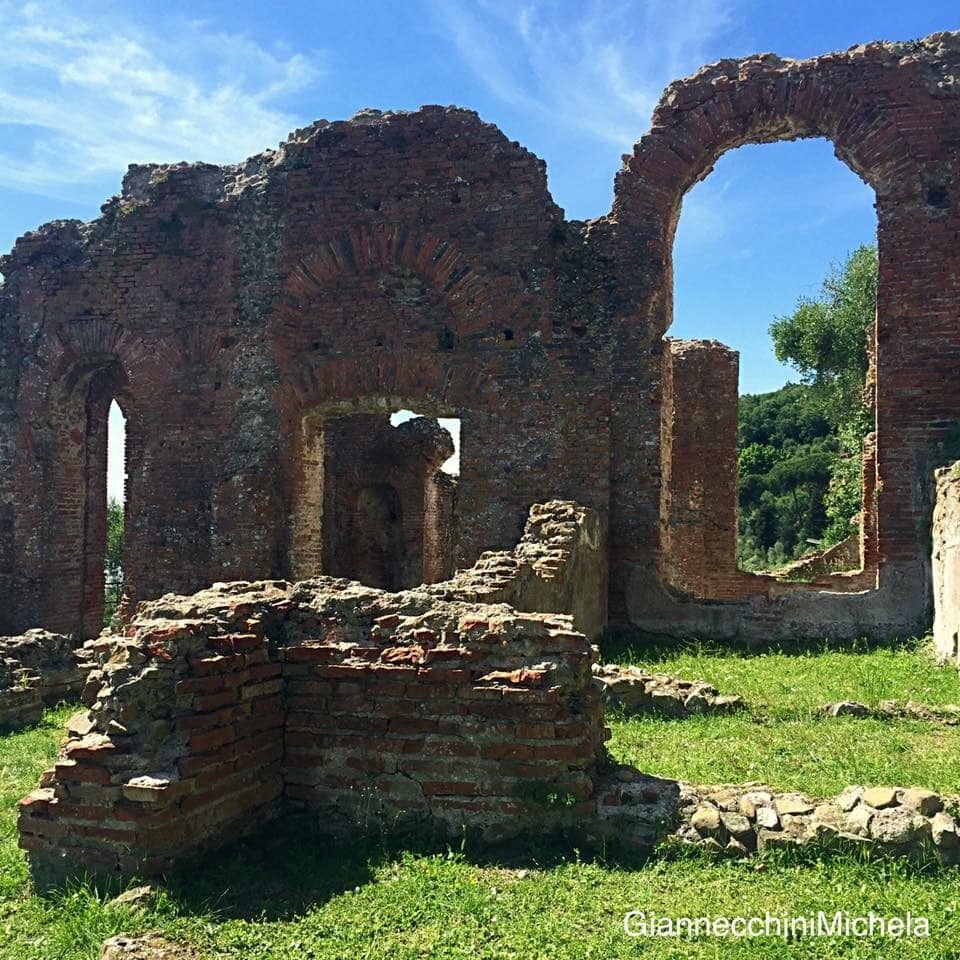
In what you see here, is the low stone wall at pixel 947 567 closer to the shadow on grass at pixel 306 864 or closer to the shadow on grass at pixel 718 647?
the shadow on grass at pixel 718 647

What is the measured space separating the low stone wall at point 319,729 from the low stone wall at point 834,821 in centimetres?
57

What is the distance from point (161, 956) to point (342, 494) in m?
13.5

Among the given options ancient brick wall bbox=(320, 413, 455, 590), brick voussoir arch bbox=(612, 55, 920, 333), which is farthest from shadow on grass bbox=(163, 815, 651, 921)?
ancient brick wall bbox=(320, 413, 455, 590)

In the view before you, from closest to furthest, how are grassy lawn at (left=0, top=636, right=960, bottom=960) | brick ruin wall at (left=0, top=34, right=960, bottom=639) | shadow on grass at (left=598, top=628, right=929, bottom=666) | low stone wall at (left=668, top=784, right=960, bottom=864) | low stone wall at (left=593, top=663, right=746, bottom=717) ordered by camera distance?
grassy lawn at (left=0, top=636, right=960, bottom=960), low stone wall at (left=668, top=784, right=960, bottom=864), low stone wall at (left=593, top=663, right=746, bottom=717), shadow on grass at (left=598, top=628, right=929, bottom=666), brick ruin wall at (left=0, top=34, right=960, bottom=639)

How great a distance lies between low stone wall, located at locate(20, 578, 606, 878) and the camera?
3934 millimetres

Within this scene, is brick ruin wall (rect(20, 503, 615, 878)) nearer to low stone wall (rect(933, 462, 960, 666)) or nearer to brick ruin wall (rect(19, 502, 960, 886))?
brick ruin wall (rect(19, 502, 960, 886))

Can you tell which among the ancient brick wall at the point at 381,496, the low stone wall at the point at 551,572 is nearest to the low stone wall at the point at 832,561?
the ancient brick wall at the point at 381,496

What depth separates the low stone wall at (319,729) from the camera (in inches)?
155

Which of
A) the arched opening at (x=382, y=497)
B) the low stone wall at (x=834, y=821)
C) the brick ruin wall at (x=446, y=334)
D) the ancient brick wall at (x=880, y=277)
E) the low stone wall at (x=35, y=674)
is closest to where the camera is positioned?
the low stone wall at (x=834, y=821)

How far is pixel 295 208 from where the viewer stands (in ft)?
38.0

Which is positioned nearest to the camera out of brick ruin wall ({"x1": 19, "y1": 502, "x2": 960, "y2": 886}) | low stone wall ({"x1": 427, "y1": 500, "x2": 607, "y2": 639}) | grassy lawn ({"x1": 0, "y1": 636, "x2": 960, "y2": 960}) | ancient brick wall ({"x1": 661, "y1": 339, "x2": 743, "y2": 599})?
grassy lawn ({"x1": 0, "y1": 636, "x2": 960, "y2": 960})

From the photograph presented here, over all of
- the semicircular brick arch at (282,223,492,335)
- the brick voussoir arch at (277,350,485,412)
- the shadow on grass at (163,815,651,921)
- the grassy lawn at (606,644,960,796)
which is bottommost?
the shadow on grass at (163,815,651,921)

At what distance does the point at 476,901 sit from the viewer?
11.4 ft

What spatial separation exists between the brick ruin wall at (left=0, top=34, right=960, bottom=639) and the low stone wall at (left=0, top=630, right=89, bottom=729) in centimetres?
254
